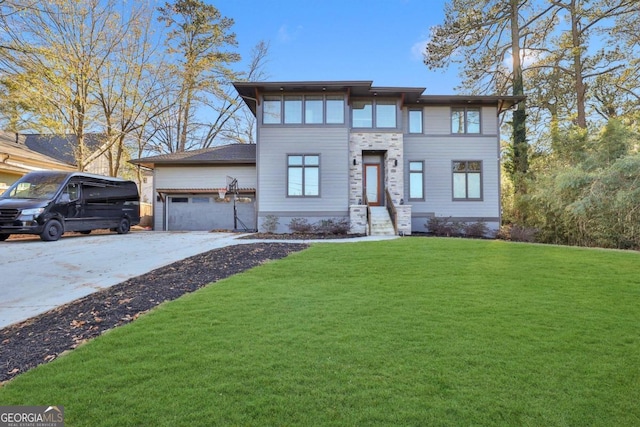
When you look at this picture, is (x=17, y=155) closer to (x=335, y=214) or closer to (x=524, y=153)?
(x=335, y=214)

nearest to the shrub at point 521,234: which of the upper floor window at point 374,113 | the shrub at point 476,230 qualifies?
the shrub at point 476,230

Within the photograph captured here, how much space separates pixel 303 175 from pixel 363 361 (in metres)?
11.9

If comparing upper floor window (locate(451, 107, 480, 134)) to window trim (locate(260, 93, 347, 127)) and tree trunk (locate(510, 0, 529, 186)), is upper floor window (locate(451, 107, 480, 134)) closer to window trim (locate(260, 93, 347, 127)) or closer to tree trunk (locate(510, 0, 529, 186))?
tree trunk (locate(510, 0, 529, 186))

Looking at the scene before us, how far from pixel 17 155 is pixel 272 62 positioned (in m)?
15.6

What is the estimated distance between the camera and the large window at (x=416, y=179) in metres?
15.4

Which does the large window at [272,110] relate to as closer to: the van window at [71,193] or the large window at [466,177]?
the van window at [71,193]

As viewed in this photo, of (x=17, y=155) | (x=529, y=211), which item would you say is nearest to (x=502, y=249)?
(x=529, y=211)

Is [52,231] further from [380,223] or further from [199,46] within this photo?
[199,46]

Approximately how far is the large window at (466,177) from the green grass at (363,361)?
34.6ft

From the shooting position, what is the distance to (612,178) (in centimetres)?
979

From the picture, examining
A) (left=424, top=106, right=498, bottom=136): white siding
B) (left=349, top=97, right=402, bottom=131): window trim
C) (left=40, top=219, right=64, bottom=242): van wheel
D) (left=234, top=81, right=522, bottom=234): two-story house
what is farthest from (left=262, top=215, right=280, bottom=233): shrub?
(left=424, top=106, right=498, bottom=136): white siding

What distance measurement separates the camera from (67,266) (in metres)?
7.41

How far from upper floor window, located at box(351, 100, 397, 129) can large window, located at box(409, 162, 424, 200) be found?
1946 millimetres

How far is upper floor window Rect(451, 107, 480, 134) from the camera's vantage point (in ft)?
50.9
